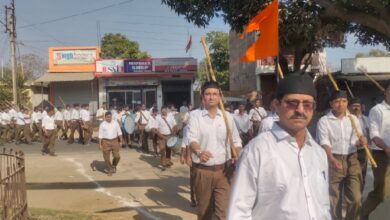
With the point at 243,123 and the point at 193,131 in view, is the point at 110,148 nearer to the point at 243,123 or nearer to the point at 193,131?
the point at 243,123

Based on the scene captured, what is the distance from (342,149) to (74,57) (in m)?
31.2

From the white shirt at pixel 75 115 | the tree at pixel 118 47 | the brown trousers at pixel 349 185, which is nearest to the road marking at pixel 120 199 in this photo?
the brown trousers at pixel 349 185

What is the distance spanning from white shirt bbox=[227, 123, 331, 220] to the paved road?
4078 millimetres

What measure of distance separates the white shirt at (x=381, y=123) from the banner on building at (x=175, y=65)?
25671mm

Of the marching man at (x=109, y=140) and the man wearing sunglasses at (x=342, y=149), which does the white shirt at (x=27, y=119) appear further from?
the man wearing sunglasses at (x=342, y=149)

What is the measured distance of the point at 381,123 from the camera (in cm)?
645

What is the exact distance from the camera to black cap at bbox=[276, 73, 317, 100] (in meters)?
2.79

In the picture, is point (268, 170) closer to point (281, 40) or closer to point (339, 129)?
point (339, 129)

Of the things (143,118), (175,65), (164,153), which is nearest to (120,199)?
(164,153)

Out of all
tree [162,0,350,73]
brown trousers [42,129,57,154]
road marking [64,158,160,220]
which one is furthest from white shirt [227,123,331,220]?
brown trousers [42,129,57,154]

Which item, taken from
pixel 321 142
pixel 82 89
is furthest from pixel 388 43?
pixel 82 89

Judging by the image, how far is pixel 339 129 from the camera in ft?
21.7

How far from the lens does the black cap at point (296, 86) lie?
2791mm

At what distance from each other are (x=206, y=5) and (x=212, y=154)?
477 cm
